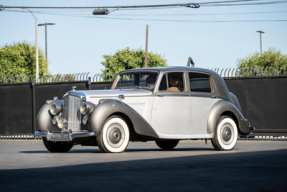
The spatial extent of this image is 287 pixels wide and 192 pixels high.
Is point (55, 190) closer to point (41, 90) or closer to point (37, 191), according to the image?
Answer: point (37, 191)

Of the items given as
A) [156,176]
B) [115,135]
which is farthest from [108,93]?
[156,176]

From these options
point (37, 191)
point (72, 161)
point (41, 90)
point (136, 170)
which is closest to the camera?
point (37, 191)

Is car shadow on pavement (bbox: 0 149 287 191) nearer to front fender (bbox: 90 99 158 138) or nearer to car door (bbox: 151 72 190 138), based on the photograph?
front fender (bbox: 90 99 158 138)

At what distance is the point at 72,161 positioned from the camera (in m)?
8.51

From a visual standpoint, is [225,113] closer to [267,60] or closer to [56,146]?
[56,146]

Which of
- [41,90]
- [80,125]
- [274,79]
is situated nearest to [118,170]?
[80,125]

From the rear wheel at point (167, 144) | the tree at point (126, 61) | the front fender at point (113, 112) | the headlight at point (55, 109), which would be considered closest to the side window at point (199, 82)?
the front fender at point (113, 112)

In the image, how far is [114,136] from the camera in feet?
32.9

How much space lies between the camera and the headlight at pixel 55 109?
35.5ft

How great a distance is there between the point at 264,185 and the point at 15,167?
156 inches

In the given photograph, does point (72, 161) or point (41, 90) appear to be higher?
point (41, 90)

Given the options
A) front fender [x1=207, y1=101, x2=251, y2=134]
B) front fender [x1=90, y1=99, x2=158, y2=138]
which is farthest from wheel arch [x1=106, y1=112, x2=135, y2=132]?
front fender [x1=207, y1=101, x2=251, y2=134]

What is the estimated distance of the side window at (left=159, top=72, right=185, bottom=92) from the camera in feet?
36.1

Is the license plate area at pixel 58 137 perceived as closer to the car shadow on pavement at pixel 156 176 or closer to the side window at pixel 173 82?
the car shadow on pavement at pixel 156 176
